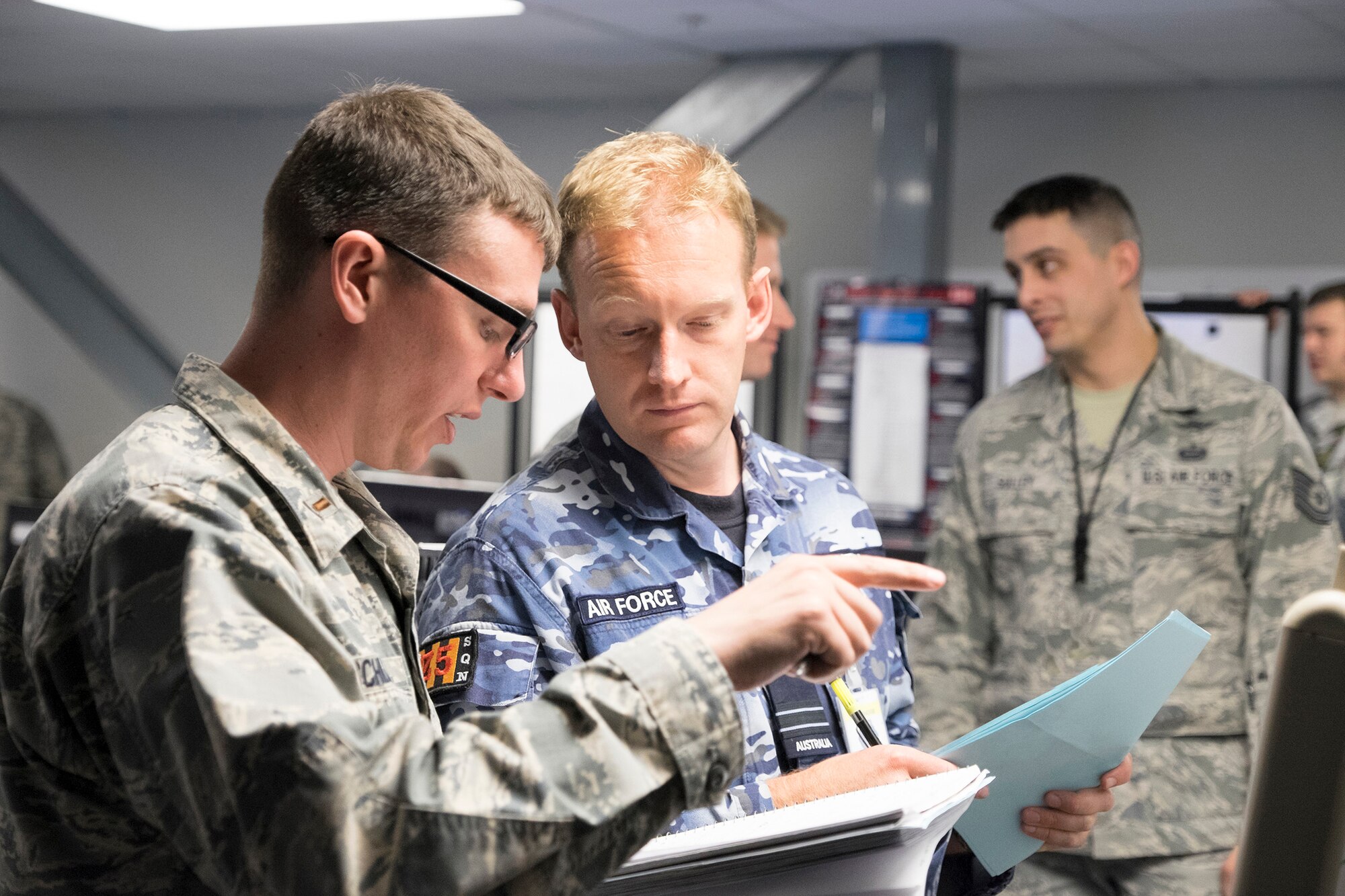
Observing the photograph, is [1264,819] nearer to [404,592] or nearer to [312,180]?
[404,592]

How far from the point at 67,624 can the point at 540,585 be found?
0.49m

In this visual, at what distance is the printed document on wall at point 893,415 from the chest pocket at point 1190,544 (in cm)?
270

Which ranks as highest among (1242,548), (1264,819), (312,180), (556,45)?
(556,45)

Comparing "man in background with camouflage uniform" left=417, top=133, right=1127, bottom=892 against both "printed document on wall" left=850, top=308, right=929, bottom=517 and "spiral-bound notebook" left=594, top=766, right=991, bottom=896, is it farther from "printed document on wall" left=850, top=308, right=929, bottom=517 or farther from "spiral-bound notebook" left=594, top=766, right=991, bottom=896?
"printed document on wall" left=850, top=308, right=929, bottom=517

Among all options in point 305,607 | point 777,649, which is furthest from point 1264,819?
point 305,607

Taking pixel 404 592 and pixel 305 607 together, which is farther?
pixel 404 592

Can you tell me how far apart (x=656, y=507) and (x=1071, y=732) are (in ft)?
1.53

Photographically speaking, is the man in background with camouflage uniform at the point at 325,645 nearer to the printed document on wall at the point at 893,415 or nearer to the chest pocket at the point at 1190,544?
the chest pocket at the point at 1190,544

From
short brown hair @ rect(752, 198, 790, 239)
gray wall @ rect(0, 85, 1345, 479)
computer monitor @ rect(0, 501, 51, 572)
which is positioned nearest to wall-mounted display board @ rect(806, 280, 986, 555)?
gray wall @ rect(0, 85, 1345, 479)

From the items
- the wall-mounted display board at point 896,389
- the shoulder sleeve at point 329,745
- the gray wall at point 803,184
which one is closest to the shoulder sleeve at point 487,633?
the shoulder sleeve at point 329,745

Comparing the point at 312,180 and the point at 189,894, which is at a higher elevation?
the point at 312,180

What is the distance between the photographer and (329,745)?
0.72m

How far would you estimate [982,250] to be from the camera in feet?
22.8

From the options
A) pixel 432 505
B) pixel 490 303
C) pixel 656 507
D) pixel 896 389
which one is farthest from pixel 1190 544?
pixel 896 389
